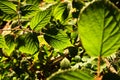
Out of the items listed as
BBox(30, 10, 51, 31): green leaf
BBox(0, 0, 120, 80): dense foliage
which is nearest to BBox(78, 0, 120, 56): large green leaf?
BBox(0, 0, 120, 80): dense foliage

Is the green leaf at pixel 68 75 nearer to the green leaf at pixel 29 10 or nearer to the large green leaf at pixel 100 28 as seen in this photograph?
the large green leaf at pixel 100 28

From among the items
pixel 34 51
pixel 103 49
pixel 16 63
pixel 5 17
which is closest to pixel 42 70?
pixel 16 63

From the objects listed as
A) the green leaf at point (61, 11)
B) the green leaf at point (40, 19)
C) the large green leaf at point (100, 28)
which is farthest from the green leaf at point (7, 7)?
the large green leaf at point (100, 28)

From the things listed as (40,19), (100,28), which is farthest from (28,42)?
(100,28)

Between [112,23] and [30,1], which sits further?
[30,1]

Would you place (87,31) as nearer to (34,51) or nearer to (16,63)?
(34,51)

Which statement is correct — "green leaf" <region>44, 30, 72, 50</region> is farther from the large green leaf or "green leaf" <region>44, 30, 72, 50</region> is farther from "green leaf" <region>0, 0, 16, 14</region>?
the large green leaf
